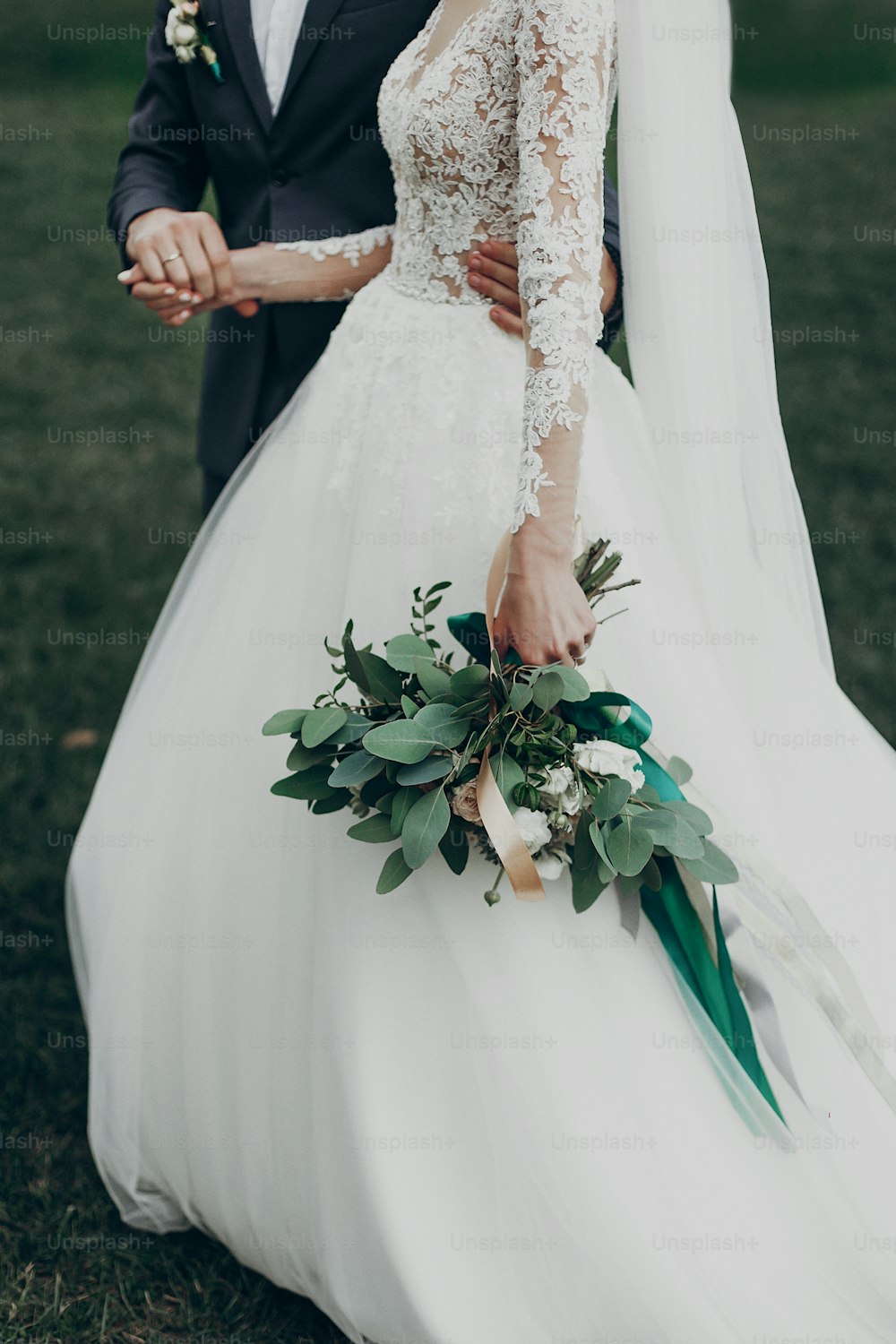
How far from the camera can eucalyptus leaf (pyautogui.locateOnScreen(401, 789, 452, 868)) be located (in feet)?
6.09

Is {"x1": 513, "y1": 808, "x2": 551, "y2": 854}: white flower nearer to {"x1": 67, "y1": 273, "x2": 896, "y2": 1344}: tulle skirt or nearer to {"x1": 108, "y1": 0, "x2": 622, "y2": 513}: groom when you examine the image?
{"x1": 67, "y1": 273, "x2": 896, "y2": 1344}: tulle skirt

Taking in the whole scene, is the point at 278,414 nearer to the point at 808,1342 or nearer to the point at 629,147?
the point at 629,147

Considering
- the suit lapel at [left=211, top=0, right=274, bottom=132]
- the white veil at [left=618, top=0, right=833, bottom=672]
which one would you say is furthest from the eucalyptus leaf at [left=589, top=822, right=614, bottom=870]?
the suit lapel at [left=211, top=0, right=274, bottom=132]

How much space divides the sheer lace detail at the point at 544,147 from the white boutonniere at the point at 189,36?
0.66m

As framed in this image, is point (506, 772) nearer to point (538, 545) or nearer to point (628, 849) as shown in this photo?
point (628, 849)

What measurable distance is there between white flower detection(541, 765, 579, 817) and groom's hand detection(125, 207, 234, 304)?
1.12m

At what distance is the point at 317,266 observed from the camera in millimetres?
2594

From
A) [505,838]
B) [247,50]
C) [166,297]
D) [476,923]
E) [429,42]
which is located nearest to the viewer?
[505,838]

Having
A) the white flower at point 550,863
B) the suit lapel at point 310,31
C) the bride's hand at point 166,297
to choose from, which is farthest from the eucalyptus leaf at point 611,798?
the suit lapel at point 310,31

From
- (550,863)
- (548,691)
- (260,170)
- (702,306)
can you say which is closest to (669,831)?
(550,863)

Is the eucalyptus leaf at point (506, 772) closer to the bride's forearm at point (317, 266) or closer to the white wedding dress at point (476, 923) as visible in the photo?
the white wedding dress at point (476, 923)

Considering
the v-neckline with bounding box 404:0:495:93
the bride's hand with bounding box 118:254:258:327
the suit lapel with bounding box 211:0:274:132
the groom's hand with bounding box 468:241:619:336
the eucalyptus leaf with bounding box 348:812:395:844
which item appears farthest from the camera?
the suit lapel with bounding box 211:0:274:132

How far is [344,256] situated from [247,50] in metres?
0.42

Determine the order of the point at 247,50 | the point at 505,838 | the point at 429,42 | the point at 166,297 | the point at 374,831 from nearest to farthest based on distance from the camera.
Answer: the point at 505,838 < the point at 374,831 < the point at 429,42 < the point at 166,297 < the point at 247,50
